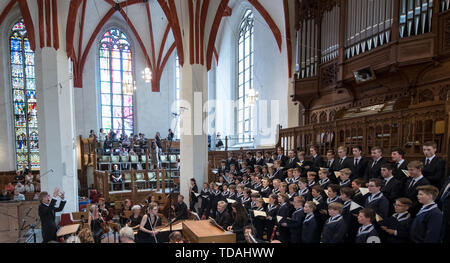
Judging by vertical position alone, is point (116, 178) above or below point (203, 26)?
below

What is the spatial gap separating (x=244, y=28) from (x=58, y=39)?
10242 mm

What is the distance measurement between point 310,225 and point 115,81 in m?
16.0

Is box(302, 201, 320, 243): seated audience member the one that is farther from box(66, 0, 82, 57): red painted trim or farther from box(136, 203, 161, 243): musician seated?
box(66, 0, 82, 57): red painted trim

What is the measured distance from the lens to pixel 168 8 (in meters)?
9.62

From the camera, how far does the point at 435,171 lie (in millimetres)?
3785

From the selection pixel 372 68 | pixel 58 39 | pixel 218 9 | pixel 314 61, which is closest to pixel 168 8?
pixel 218 9

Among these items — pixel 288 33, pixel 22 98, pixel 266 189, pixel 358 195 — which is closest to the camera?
pixel 358 195

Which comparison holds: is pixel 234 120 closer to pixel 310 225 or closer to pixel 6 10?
pixel 310 225

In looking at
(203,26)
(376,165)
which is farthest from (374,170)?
(203,26)

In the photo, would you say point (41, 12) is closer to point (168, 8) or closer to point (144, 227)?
point (168, 8)

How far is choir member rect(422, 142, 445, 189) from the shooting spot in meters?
3.77

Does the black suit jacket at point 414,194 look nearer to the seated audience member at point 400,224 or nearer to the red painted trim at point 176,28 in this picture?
the seated audience member at point 400,224

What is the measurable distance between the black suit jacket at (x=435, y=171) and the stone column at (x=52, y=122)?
8871 millimetres

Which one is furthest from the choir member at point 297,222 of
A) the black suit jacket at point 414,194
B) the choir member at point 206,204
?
the choir member at point 206,204
